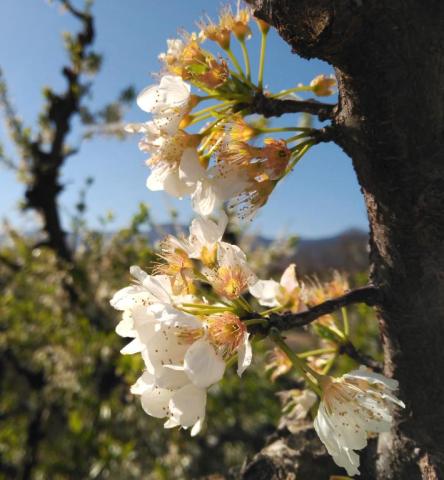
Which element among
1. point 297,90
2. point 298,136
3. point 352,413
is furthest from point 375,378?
point 297,90

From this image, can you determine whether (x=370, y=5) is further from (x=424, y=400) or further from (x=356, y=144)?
(x=424, y=400)

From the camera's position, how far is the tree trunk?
57 cm

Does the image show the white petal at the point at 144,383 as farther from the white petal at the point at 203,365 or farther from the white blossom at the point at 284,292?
the white blossom at the point at 284,292

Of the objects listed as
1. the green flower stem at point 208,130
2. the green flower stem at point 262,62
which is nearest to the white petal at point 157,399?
the green flower stem at point 208,130

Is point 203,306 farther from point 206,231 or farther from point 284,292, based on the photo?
point 284,292

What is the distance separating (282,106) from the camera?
0.79m

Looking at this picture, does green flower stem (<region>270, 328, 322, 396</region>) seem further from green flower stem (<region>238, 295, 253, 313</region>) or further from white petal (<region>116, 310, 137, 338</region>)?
white petal (<region>116, 310, 137, 338</region>)

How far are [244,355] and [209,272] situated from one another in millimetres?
205

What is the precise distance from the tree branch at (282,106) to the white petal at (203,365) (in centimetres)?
41

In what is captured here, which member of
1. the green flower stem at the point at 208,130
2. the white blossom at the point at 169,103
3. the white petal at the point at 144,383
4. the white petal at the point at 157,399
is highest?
the white blossom at the point at 169,103

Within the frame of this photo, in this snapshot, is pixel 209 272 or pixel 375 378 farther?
pixel 209 272

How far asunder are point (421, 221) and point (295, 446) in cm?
68

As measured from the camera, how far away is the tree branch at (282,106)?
0.78 m

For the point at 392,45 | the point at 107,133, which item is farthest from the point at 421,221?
the point at 107,133
